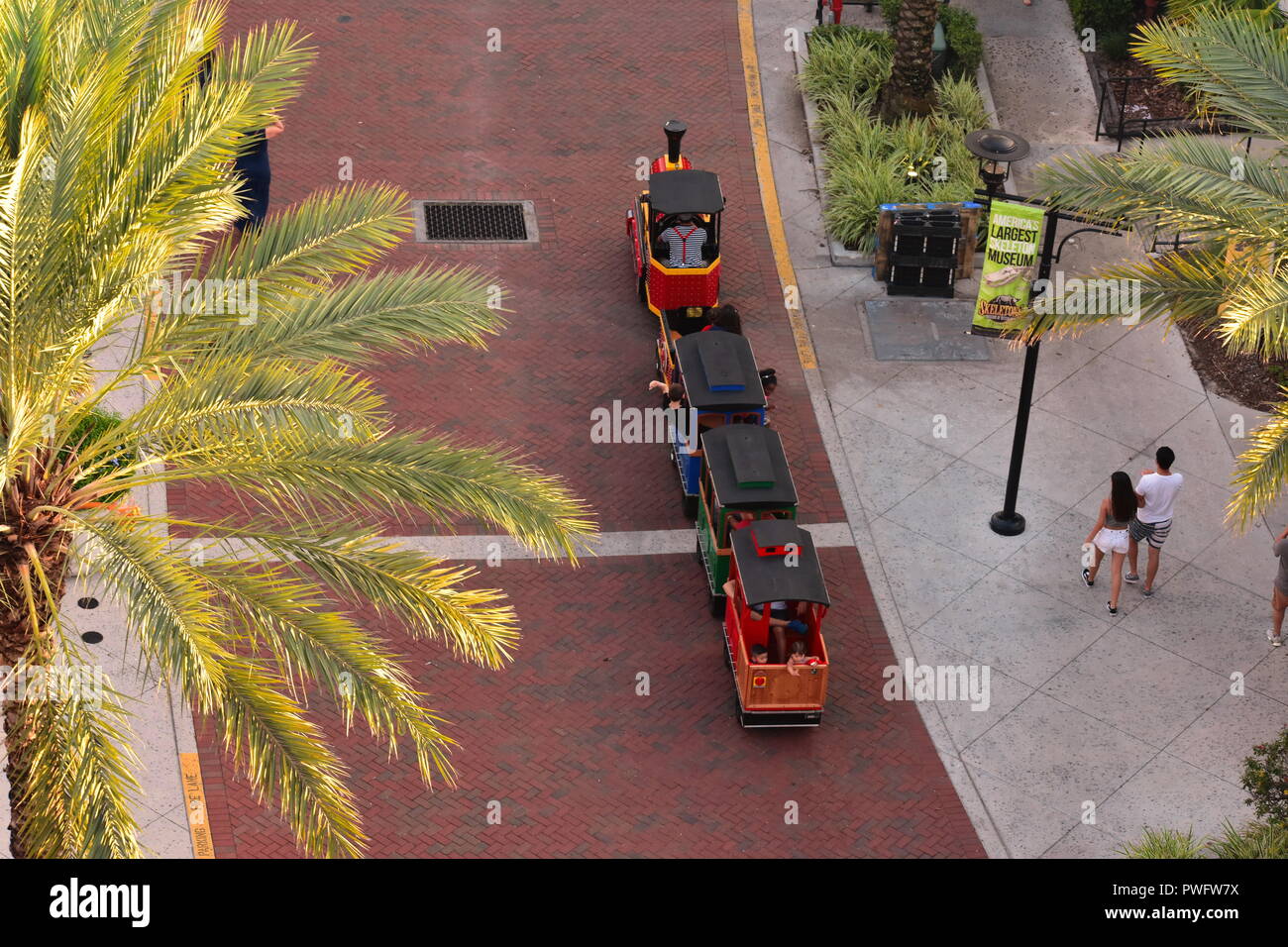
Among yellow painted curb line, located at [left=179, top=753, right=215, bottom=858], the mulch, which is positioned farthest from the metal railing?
yellow painted curb line, located at [left=179, top=753, right=215, bottom=858]

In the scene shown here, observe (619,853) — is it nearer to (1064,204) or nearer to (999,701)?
(999,701)

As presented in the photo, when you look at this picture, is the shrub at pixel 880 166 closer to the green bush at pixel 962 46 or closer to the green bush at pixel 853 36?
the green bush at pixel 962 46

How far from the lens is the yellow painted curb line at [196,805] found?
15.6 meters

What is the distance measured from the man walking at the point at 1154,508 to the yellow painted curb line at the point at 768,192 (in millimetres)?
4809

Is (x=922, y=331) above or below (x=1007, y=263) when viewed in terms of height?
below

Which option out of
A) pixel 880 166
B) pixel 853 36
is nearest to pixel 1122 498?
pixel 880 166

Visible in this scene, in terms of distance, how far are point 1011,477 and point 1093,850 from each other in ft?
14.6

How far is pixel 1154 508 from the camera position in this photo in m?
18.0

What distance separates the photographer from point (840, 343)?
2202cm

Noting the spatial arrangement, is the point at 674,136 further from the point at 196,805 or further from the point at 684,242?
the point at 196,805

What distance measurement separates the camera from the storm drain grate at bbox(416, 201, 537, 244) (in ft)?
Answer: 76.8

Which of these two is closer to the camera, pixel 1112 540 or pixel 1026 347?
pixel 1112 540

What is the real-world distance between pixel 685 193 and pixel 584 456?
11.2 feet
